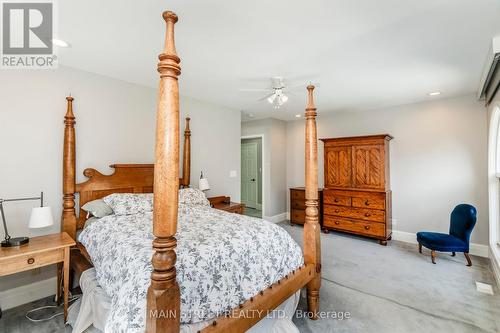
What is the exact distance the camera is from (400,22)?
1.85 meters

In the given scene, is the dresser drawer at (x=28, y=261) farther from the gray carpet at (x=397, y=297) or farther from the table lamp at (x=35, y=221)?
the gray carpet at (x=397, y=297)

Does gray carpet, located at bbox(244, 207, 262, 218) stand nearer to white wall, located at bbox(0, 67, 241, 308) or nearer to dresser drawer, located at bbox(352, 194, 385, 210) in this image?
dresser drawer, located at bbox(352, 194, 385, 210)

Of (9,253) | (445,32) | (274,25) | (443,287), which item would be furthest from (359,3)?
(9,253)

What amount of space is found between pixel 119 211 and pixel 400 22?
3.05m

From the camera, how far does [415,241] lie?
13.6ft

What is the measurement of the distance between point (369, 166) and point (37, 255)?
4512 mm

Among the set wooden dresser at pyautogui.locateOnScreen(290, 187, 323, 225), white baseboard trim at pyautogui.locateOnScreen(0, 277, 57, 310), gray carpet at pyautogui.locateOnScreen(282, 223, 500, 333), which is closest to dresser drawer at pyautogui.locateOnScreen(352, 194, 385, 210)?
gray carpet at pyautogui.locateOnScreen(282, 223, 500, 333)

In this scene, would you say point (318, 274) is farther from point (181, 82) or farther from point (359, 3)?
point (181, 82)

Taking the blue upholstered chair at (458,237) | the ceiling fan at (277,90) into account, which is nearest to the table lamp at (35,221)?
the ceiling fan at (277,90)

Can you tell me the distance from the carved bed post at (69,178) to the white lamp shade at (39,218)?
44 cm

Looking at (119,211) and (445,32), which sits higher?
(445,32)

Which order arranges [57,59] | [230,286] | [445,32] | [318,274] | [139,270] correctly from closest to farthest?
1. [139,270]
2. [230,286]
3. [445,32]
4. [318,274]
5. [57,59]

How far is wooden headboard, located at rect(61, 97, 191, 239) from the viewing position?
2488 mm

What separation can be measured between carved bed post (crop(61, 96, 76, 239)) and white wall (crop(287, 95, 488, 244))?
183 inches
